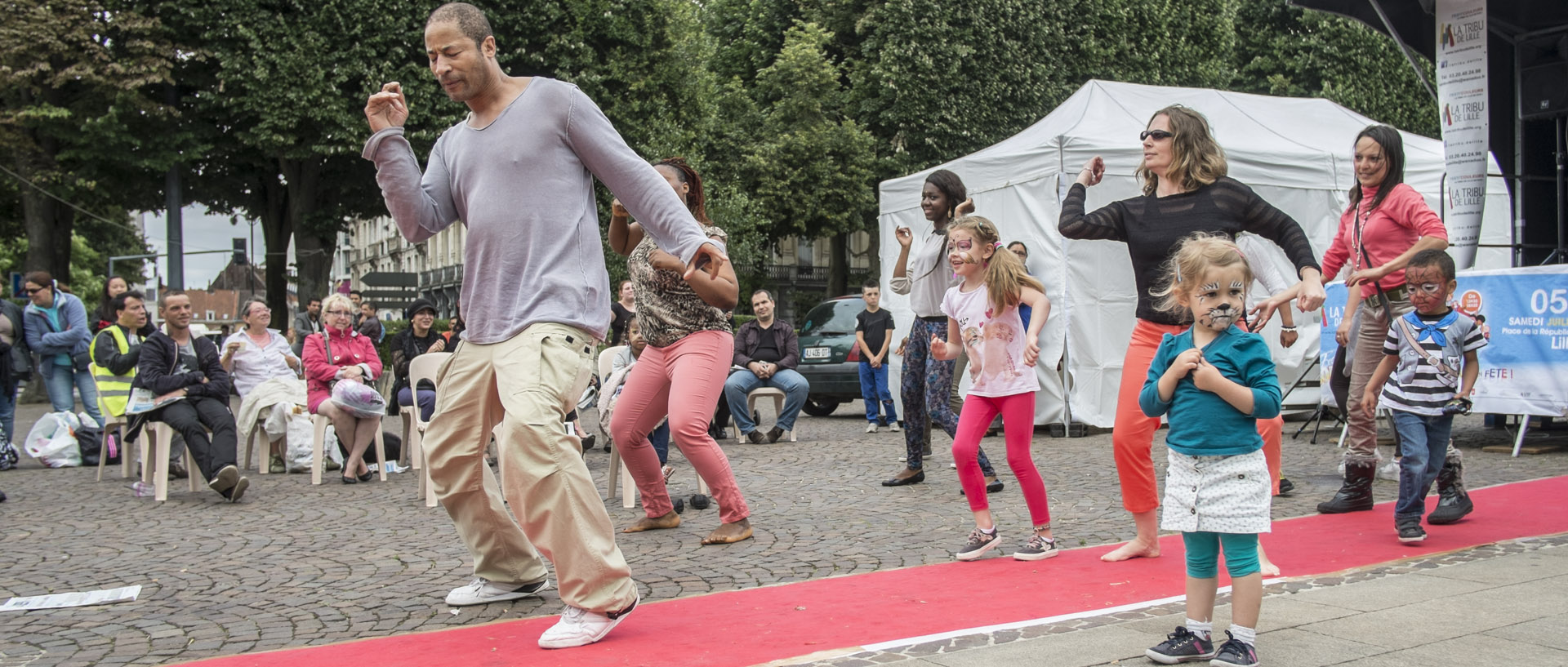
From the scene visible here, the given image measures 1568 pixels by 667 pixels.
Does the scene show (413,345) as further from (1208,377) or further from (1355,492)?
(1208,377)

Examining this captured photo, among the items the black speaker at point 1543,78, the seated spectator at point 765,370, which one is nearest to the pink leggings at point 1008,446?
the seated spectator at point 765,370

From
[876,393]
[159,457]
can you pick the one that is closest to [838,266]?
[876,393]

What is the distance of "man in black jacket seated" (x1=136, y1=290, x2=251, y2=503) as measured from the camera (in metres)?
8.16

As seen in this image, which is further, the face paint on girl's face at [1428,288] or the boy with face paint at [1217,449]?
the face paint on girl's face at [1428,288]

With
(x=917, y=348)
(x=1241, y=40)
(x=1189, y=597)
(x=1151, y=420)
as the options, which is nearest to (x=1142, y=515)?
(x=1151, y=420)

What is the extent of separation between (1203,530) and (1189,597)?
218mm

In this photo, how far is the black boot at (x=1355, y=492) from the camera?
650 cm

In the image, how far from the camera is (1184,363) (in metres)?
3.53

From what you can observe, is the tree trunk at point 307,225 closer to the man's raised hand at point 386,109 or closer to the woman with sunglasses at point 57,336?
the woman with sunglasses at point 57,336

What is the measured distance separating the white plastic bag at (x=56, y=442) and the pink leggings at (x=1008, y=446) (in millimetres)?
9368

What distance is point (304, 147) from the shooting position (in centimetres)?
2422

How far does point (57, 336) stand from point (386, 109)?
10.2 m

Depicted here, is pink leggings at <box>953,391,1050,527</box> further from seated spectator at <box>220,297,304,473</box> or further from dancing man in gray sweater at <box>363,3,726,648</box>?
seated spectator at <box>220,297,304,473</box>

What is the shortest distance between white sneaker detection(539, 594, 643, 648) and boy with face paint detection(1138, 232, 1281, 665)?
1.66 metres
